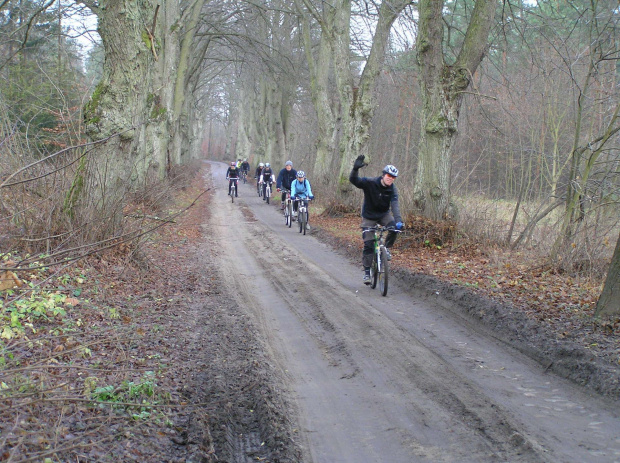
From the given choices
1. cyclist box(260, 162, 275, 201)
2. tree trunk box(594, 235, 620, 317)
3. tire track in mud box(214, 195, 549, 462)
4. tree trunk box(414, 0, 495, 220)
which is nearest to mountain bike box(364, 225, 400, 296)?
tire track in mud box(214, 195, 549, 462)

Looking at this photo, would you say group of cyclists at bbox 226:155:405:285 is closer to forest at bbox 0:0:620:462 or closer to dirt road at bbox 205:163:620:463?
dirt road at bbox 205:163:620:463

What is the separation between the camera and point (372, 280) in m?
10.1

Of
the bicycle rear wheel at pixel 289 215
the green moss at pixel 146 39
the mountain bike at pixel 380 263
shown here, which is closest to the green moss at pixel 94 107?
the green moss at pixel 146 39

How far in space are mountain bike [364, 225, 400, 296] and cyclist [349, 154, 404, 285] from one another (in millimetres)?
94

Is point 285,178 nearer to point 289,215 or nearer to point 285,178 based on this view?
point 285,178

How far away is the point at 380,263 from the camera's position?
31.3 ft

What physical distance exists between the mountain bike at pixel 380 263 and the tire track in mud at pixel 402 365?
61cm

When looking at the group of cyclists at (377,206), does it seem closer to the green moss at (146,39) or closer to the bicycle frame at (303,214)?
the green moss at (146,39)

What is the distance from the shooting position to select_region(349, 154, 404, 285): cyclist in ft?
31.2

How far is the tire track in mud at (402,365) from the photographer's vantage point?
4.19m

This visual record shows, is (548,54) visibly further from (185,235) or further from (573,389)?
(573,389)

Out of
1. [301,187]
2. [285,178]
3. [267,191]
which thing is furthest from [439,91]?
[267,191]

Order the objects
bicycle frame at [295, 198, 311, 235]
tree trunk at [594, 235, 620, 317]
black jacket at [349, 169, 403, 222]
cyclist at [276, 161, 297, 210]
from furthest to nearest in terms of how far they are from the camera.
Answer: cyclist at [276, 161, 297, 210], bicycle frame at [295, 198, 311, 235], black jacket at [349, 169, 403, 222], tree trunk at [594, 235, 620, 317]

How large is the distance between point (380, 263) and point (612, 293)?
3732 mm
